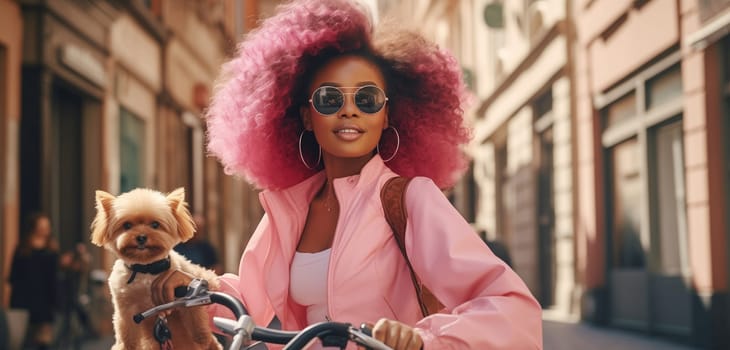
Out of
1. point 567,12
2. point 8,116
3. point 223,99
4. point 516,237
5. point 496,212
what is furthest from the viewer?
point 496,212

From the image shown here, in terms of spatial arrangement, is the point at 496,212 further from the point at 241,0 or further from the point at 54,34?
the point at 241,0

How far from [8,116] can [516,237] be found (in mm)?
10980

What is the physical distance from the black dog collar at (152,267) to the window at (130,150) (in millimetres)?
14688

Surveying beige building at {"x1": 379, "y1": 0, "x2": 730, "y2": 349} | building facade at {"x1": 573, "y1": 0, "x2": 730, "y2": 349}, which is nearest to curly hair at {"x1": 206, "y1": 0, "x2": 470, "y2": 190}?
beige building at {"x1": 379, "y1": 0, "x2": 730, "y2": 349}

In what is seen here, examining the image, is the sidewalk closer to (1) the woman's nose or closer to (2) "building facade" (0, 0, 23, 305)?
(2) "building facade" (0, 0, 23, 305)

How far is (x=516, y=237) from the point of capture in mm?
20672

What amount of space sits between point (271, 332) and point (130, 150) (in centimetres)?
1608

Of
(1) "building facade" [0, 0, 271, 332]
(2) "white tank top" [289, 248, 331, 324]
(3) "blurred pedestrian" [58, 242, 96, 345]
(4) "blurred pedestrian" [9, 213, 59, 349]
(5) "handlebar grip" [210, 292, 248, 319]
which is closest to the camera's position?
(5) "handlebar grip" [210, 292, 248, 319]

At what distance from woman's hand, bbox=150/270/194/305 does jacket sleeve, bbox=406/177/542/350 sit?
505mm

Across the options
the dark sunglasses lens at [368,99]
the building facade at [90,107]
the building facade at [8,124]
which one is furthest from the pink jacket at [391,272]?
the building facade at [8,124]

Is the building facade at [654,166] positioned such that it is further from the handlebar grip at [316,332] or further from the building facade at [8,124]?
the handlebar grip at [316,332]

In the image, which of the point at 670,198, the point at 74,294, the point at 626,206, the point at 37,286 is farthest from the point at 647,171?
the point at 37,286

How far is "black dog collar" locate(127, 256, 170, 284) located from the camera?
2436mm

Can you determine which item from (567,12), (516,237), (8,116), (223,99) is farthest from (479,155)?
(223,99)
